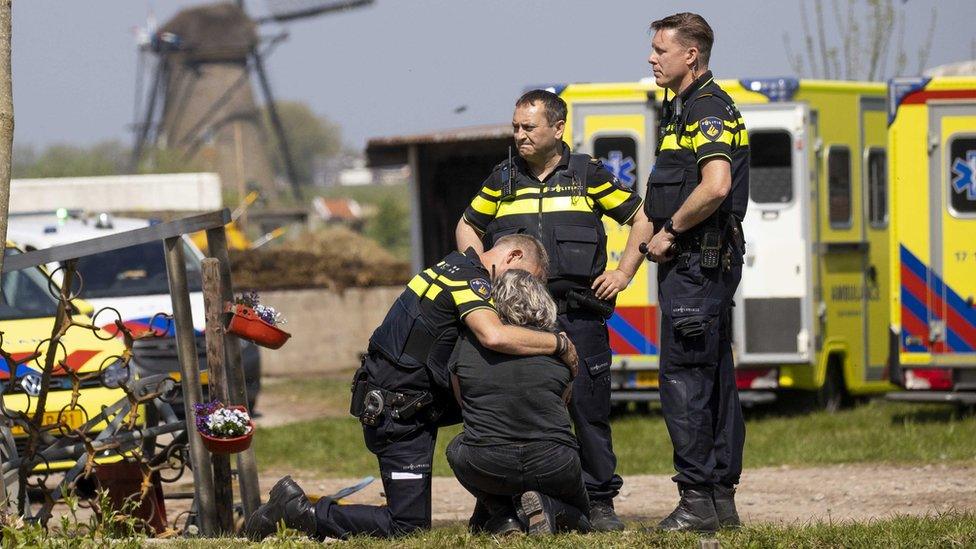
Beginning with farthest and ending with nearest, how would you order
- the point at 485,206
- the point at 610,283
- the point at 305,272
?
the point at 305,272
the point at 485,206
the point at 610,283

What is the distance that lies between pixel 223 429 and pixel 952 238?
6849mm

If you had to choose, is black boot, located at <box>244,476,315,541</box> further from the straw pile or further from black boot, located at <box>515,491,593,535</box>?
the straw pile

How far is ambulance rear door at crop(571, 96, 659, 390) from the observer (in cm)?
1164

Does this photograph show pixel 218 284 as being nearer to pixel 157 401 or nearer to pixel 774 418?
pixel 157 401

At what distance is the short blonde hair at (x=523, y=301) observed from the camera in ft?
17.8

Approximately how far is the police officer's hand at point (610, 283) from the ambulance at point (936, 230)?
5.72 m

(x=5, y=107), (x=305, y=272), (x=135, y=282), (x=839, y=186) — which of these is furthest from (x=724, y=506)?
(x=305, y=272)

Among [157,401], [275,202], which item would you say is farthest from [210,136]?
[157,401]

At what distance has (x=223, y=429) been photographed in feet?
20.2

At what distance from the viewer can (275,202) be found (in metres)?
62.8

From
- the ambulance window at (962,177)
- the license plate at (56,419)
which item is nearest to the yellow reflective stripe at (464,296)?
the license plate at (56,419)

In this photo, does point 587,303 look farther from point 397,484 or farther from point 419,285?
point 397,484

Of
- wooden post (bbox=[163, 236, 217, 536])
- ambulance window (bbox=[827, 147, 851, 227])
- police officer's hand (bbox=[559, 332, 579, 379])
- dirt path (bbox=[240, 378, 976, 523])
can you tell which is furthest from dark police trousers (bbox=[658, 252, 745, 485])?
ambulance window (bbox=[827, 147, 851, 227])

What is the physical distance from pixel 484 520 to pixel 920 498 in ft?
9.92
